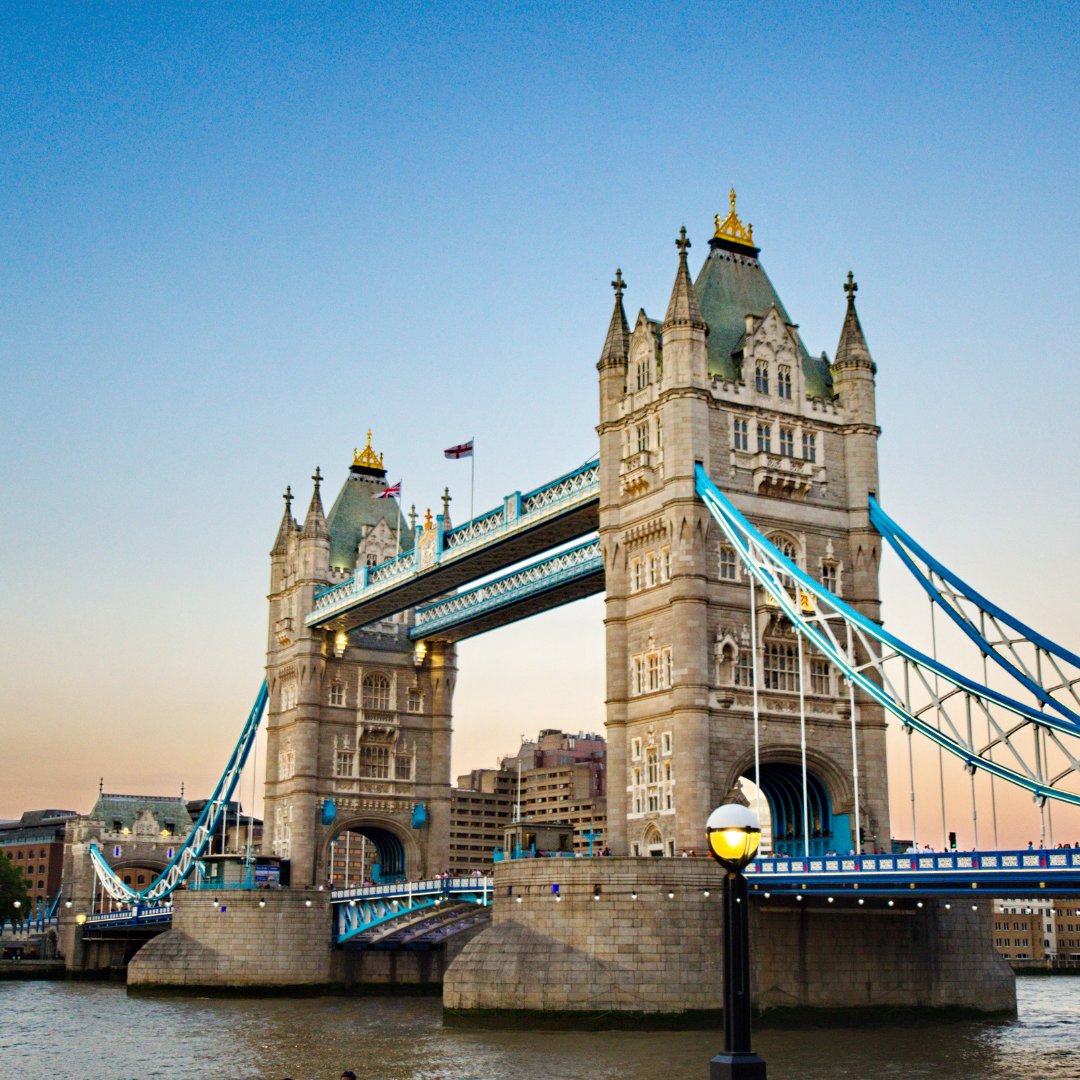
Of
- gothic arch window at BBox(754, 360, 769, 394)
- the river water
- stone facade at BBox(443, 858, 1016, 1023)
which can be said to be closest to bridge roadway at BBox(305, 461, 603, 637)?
gothic arch window at BBox(754, 360, 769, 394)

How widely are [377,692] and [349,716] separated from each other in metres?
2.40

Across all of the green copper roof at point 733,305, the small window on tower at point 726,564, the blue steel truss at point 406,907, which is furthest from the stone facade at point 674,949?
the green copper roof at point 733,305

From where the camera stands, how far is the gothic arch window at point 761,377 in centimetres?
5472

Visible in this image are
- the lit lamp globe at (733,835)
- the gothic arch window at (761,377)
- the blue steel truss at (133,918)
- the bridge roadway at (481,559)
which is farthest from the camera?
the blue steel truss at (133,918)

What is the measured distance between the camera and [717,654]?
51.5m

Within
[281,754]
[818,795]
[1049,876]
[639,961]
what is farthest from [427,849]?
[1049,876]

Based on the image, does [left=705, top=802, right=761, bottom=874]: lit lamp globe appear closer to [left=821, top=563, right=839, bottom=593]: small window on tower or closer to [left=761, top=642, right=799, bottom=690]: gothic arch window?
[left=761, top=642, right=799, bottom=690]: gothic arch window

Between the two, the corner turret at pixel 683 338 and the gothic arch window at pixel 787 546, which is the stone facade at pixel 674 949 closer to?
the gothic arch window at pixel 787 546

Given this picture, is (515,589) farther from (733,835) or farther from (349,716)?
(733,835)

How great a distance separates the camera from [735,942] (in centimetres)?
1543

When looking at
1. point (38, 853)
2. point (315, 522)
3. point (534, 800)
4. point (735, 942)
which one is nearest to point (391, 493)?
point (315, 522)

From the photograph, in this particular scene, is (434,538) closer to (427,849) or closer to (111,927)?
(427,849)

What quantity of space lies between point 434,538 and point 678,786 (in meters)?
23.6

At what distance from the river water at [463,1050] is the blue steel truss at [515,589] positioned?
18.7 m
